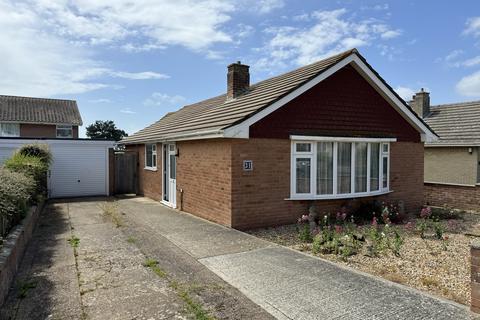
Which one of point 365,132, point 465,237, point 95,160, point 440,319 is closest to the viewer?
point 440,319

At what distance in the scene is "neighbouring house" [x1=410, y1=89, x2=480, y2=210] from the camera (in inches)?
552

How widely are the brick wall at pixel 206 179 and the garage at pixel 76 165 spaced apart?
265 inches

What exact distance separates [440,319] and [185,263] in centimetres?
390

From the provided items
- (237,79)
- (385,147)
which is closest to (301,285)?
(385,147)

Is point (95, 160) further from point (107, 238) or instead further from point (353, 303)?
point (353, 303)

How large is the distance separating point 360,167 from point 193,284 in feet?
24.4

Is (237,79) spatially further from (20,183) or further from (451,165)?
(451,165)

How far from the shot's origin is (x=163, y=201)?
1409cm

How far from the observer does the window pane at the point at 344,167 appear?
34.6ft

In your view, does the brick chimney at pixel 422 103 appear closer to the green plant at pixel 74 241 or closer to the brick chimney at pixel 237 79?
the brick chimney at pixel 237 79

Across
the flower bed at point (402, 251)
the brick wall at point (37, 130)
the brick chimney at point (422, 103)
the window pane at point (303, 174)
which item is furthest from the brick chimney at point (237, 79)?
the brick wall at point (37, 130)

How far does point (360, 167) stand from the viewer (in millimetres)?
11078

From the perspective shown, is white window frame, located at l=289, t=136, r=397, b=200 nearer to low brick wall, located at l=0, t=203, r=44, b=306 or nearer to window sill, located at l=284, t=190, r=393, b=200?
window sill, located at l=284, t=190, r=393, b=200

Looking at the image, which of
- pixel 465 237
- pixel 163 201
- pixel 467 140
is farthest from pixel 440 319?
pixel 467 140
